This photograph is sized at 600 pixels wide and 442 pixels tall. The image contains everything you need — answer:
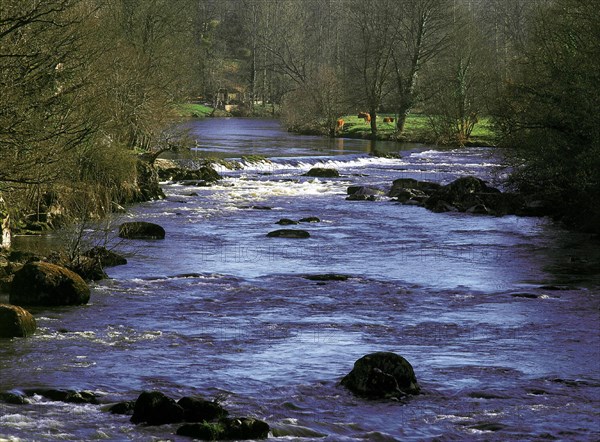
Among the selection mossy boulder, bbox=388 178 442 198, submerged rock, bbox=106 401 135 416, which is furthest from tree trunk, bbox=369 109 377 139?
submerged rock, bbox=106 401 135 416

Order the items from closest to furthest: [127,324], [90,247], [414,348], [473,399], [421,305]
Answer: [473,399] < [414,348] < [127,324] < [421,305] < [90,247]

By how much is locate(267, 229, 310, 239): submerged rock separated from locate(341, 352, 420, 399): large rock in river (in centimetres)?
1488

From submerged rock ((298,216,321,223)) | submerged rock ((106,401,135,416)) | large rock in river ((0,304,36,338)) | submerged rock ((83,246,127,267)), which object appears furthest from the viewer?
submerged rock ((298,216,321,223))

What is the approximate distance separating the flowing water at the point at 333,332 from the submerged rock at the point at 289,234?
344mm

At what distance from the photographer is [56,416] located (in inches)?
452

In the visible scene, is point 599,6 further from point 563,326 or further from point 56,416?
point 56,416

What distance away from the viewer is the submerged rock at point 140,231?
26.1m

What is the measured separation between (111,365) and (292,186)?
2879 centimetres

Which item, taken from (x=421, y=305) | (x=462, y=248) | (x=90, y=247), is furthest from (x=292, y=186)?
(x=421, y=305)

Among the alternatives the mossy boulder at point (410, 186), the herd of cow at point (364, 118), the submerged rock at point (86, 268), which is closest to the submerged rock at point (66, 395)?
the submerged rock at point (86, 268)

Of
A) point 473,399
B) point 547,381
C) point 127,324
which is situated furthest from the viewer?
point 127,324

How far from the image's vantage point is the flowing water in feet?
38.5

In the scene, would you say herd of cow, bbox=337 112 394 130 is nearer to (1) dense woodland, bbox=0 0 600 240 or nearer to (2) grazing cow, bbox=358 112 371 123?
(2) grazing cow, bbox=358 112 371 123

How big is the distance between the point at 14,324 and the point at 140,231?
36.9ft
